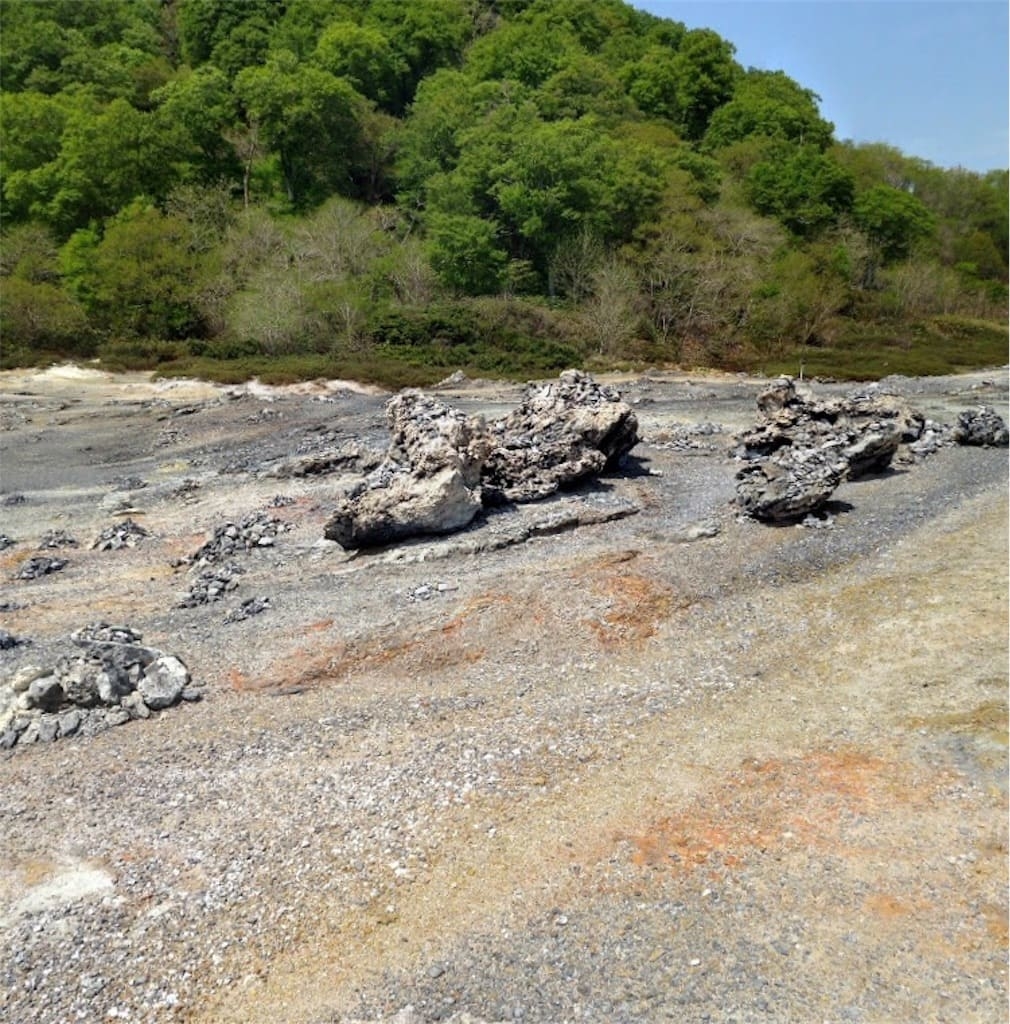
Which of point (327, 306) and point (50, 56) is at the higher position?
point (50, 56)

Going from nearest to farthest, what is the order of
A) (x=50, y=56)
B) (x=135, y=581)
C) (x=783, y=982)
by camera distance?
1. (x=783, y=982)
2. (x=135, y=581)
3. (x=50, y=56)

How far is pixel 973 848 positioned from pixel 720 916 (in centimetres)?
263

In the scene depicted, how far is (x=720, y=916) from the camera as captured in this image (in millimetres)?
7492

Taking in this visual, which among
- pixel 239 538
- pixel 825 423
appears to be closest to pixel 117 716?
pixel 239 538

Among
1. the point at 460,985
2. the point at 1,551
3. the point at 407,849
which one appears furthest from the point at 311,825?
the point at 1,551

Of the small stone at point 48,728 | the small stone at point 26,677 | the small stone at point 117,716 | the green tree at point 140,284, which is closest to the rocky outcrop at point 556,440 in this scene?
the small stone at point 117,716

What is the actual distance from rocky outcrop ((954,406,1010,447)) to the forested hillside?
27.0 metres

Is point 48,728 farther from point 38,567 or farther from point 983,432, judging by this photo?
point 983,432

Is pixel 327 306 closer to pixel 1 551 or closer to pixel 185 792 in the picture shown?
pixel 1 551

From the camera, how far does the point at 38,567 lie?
17859 millimetres

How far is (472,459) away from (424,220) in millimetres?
49797

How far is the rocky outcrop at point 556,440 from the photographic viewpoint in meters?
20.5

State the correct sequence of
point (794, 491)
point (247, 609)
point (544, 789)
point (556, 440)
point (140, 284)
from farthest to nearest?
point (140, 284) → point (556, 440) → point (794, 491) → point (247, 609) → point (544, 789)

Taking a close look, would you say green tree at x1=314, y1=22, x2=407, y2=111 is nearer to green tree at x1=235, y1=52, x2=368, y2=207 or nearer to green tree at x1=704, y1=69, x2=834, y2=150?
green tree at x1=235, y1=52, x2=368, y2=207
